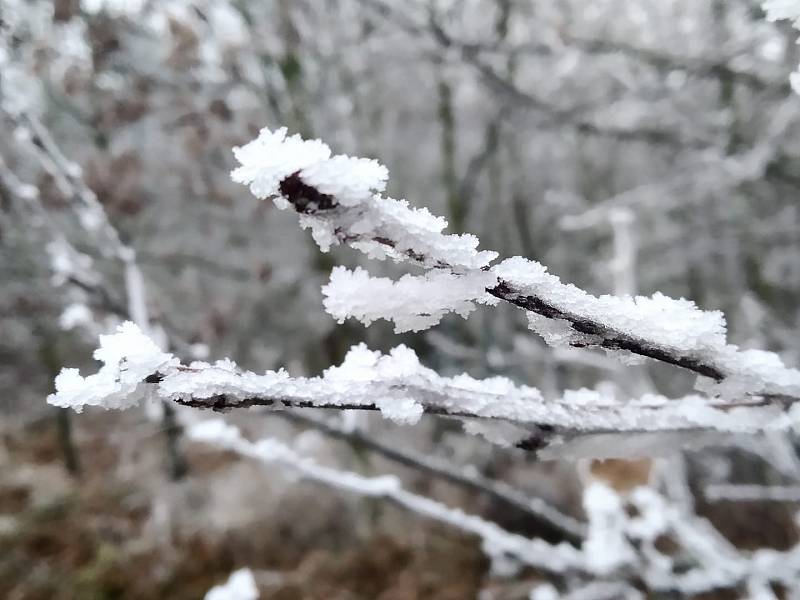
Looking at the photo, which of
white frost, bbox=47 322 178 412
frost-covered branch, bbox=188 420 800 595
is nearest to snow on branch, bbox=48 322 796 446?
white frost, bbox=47 322 178 412

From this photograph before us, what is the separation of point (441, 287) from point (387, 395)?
12 cm

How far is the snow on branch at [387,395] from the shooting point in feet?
1.48

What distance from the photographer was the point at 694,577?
136cm

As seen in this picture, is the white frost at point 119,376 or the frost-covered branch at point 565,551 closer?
the white frost at point 119,376

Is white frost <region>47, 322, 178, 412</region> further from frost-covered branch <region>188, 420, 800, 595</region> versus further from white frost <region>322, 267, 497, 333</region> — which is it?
frost-covered branch <region>188, 420, 800, 595</region>

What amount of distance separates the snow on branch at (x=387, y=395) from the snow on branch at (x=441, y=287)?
69 millimetres

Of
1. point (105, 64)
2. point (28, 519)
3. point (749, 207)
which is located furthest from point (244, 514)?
point (749, 207)

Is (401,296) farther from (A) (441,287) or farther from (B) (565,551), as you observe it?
(B) (565,551)

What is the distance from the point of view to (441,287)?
45 cm

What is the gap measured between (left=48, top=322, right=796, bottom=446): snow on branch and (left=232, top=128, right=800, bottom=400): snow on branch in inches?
2.7

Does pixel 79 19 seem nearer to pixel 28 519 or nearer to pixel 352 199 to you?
pixel 352 199

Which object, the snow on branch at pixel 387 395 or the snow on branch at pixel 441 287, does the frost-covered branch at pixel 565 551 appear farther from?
the snow on branch at pixel 441 287

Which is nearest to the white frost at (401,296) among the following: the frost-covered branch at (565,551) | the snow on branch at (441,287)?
the snow on branch at (441,287)

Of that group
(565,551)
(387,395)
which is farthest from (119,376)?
(565,551)
